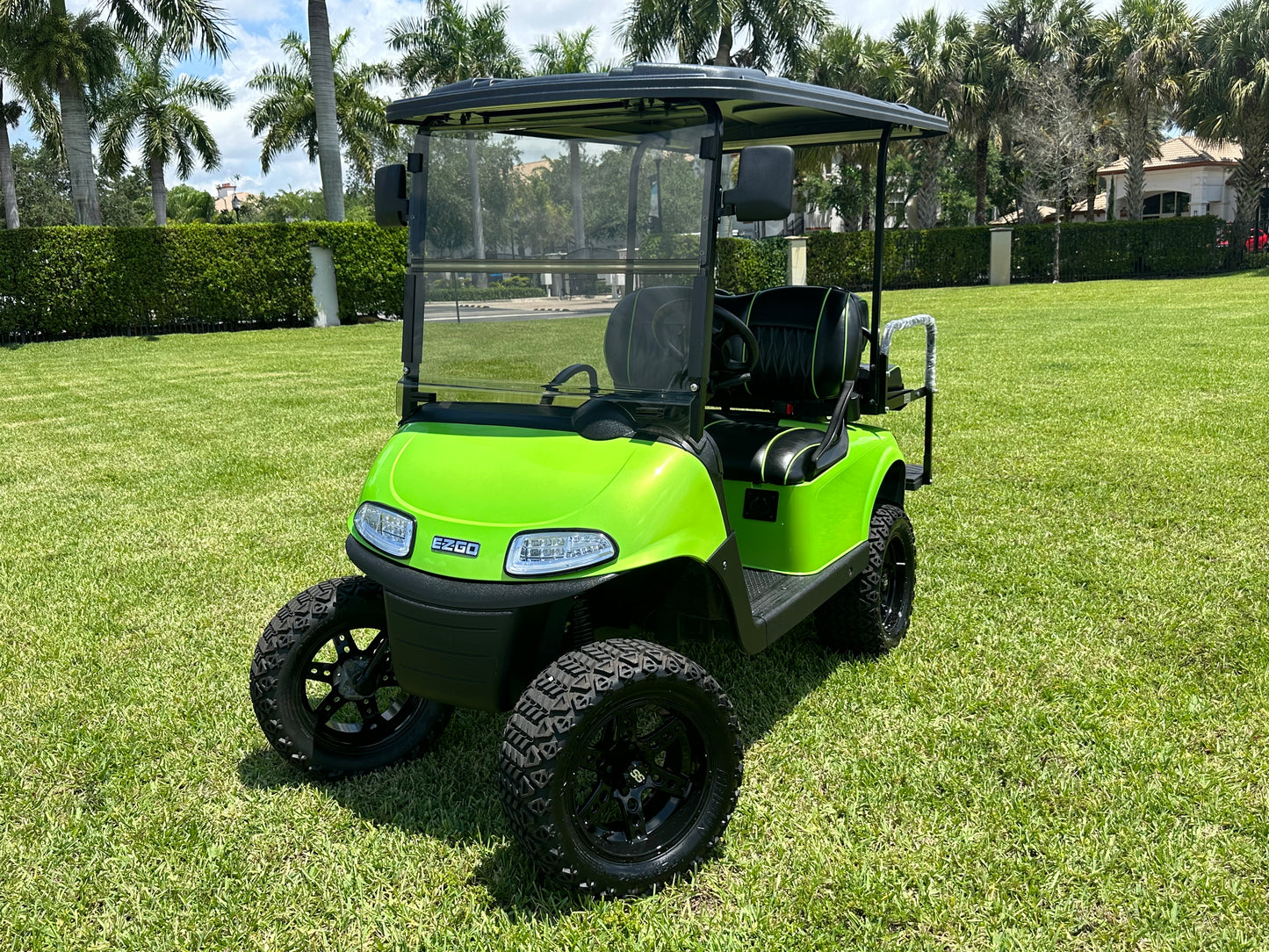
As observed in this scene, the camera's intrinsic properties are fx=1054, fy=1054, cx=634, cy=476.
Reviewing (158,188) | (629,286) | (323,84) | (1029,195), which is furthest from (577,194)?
(158,188)

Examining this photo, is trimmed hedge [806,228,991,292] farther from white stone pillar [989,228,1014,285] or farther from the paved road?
the paved road

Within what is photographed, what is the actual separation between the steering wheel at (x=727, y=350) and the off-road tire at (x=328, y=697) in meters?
1.20

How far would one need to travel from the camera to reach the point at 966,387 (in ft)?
31.6

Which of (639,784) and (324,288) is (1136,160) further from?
(639,784)

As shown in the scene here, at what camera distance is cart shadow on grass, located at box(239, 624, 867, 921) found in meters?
2.56

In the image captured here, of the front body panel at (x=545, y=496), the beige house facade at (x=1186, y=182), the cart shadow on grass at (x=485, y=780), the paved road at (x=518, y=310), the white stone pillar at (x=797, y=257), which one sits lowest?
the cart shadow on grass at (x=485, y=780)

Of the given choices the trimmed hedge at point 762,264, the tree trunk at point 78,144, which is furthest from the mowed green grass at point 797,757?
the tree trunk at point 78,144

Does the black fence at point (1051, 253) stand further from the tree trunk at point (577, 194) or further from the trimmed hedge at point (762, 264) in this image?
the tree trunk at point (577, 194)

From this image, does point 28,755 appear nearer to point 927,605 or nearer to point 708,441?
point 708,441

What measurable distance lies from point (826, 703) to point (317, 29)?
19.8 meters

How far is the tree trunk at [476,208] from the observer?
120 inches

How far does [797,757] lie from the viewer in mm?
3139

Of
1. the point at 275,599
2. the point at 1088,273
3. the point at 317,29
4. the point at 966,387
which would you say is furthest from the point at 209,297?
the point at 1088,273

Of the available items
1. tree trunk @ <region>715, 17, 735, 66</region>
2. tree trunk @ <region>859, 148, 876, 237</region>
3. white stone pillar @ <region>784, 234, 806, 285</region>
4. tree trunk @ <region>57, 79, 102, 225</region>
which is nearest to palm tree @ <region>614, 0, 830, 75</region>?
tree trunk @ <region>715, 17, 735, 66</region>
